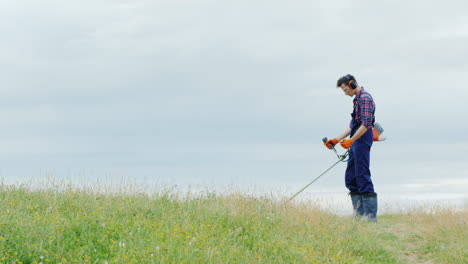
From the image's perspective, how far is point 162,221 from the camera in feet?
27.3

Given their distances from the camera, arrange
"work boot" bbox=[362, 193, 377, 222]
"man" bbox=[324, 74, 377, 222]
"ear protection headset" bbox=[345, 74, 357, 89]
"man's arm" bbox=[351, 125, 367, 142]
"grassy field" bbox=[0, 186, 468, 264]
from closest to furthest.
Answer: "grassy field" bbox=[0, 186, 468, 264], "man's arm" bbox=[351, 125, 367, 142], "man" bbox=[324, 74, 377, 222], "ear protection headset" bbox=[345, 74, 357, 89], "work boot" bbox=[362, 193, 377, 222]

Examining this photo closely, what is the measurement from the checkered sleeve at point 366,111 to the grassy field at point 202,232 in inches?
71.5

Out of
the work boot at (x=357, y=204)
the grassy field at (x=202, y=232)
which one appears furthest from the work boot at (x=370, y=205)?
the grassy field at (x=202, y=232)

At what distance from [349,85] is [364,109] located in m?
0.57

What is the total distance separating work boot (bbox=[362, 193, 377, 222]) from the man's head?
6.50 feet

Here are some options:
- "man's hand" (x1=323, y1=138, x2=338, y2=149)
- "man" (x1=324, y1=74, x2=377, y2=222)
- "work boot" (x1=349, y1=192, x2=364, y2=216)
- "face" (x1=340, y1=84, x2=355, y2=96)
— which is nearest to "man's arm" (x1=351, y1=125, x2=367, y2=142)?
"man" (x1=324, y1=74, x2=377, y2=222)

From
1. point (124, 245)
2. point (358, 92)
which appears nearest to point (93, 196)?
point (124, 245)

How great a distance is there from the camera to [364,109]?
426 inches

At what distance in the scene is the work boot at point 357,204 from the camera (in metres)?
11.5

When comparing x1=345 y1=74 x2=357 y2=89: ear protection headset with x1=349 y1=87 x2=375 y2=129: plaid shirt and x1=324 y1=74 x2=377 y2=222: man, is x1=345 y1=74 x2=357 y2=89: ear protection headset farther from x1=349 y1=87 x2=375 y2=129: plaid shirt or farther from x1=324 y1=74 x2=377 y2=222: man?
x1=349 y1=87 x2=375 y2=129: plaid shirt

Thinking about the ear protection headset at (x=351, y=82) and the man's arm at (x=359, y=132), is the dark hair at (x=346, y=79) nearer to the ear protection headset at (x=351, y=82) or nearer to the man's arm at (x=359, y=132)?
the ear protection headset at (x=351, y=82)

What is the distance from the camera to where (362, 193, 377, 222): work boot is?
11281 millimetres

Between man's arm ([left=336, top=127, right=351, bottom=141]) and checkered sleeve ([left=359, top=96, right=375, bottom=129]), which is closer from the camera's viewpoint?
checkered sleeve ([left=359, top=96, right=375, bottom=129])

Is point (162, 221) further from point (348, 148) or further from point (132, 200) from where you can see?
point (348, 148)
